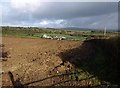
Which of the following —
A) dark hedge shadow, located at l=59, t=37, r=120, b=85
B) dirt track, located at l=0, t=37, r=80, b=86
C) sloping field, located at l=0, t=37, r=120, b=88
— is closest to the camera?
sloping field, located at l=0, t=37, r=120, b=88

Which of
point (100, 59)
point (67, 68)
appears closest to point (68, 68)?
point (67, 68)

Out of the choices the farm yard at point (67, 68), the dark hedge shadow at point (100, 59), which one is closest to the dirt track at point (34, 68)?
the farm yard at point (67, 68)

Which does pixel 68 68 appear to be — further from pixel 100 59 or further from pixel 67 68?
pixel 100 59

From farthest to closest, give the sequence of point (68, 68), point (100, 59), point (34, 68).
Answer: point (34, 68) → point (100, 59) → point (68, 68)

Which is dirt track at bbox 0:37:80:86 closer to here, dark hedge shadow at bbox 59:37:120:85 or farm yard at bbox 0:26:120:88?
farm yard at bbox 0:26:120:88

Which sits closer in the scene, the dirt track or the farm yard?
the farm yard

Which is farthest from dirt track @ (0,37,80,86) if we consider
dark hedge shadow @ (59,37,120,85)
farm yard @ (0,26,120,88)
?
dark hedge shadow @ (59,37,120,85)

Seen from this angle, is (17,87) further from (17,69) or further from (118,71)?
(118,71)

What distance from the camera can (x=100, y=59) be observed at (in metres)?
13.3

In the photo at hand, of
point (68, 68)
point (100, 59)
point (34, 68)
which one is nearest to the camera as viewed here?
point (68, 68)

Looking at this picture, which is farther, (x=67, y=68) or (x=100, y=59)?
(x=100, y=59)

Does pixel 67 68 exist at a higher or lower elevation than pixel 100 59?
lower

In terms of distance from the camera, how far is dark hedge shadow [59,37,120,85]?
11.6 meters

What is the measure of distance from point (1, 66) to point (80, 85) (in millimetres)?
5035
